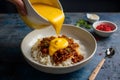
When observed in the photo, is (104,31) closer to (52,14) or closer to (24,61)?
(52,14)

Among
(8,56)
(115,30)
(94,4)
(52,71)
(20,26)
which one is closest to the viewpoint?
(52,71)

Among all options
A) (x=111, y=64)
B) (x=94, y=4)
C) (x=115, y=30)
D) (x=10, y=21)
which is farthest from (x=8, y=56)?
(x=94, y=4)

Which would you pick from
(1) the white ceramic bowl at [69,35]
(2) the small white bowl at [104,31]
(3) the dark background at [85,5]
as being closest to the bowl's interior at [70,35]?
(1) the white ceramic bowl at [69,35]

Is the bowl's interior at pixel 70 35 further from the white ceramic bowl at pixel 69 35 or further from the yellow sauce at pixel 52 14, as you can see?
the yellow sauce at pixel 52 14

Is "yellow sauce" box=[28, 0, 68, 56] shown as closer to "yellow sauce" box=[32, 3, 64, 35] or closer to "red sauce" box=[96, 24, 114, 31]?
"yellow sauce" box=[32, 3, 64, 35]

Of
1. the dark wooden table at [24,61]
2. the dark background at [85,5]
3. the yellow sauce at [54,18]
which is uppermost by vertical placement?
the yellow sauce at [54,18]

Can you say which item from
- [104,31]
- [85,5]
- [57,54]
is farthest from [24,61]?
[85,5]

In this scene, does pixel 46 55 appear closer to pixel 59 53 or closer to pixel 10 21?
pixel 59 53

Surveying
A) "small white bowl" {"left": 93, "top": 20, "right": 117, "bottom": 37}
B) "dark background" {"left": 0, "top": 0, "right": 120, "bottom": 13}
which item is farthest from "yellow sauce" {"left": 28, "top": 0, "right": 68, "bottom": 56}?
"dark background" {"left": 0, "top": 0, "right": 120, "bottom": 13}
